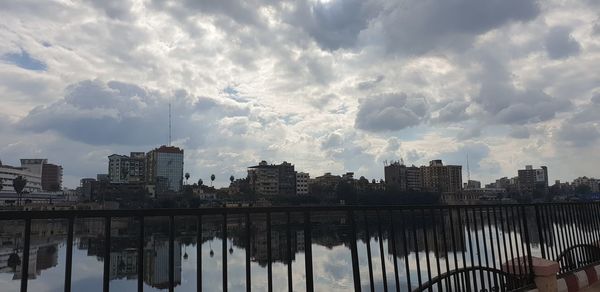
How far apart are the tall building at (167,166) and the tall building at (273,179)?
26.4 metres

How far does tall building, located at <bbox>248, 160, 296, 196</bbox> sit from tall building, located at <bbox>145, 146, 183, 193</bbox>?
2639cm

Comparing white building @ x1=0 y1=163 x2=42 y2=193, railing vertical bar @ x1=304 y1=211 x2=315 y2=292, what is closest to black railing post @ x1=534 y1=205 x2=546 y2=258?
railing vertical bar @ x1=304 y1=211 x2=315 y2=292

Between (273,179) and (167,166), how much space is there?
3867 cm

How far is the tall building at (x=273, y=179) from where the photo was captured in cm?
11900

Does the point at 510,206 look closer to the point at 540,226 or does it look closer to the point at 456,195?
the point at 540,226

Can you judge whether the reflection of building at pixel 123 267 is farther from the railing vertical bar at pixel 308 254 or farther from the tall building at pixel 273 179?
the tall building at pixel 273 179

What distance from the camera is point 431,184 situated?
149375 millimetres

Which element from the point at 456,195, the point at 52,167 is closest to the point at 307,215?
the point at 456,195

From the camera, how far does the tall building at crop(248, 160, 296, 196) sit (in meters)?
119

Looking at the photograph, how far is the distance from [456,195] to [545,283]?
11422 cm

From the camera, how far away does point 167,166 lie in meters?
139

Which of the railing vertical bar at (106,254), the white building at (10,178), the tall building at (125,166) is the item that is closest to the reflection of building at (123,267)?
the railing vertical bar at (106,254)

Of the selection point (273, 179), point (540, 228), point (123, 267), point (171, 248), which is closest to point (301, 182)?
point (273, 179)

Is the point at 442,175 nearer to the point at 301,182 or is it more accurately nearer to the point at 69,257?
the point at 301,182
